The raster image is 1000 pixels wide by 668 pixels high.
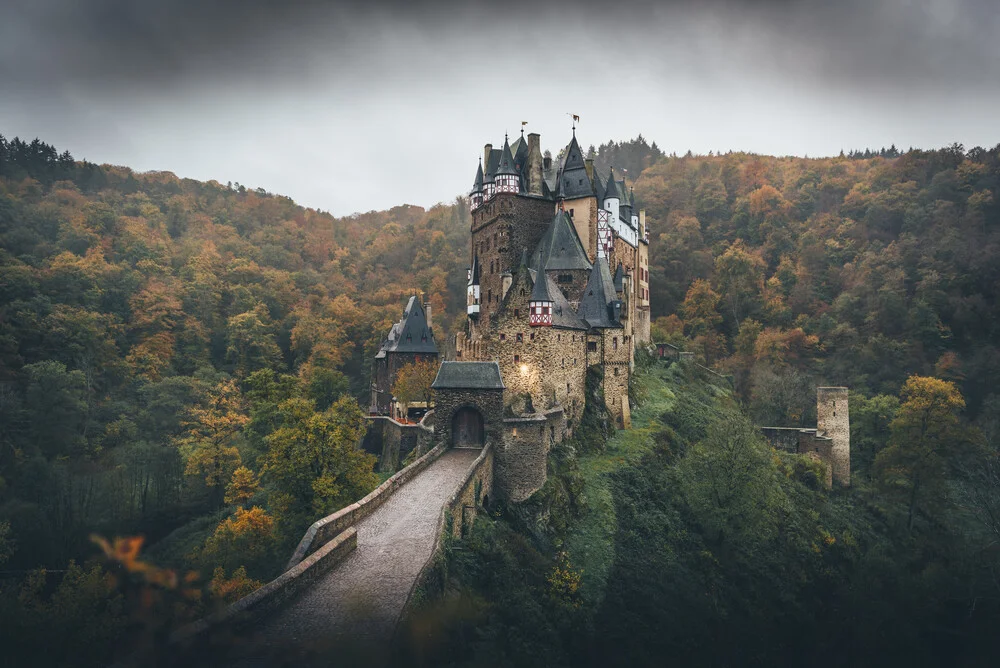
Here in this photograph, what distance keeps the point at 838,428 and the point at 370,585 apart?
33.8 meters

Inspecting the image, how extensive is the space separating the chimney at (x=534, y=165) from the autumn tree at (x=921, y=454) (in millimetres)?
25956

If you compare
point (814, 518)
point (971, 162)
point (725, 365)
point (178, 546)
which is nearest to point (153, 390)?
point (178, 546)

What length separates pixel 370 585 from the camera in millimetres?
12312

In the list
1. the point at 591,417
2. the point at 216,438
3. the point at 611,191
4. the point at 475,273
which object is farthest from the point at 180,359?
the point at 591,417

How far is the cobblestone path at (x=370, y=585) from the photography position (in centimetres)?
1033

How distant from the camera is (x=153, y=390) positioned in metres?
44.0

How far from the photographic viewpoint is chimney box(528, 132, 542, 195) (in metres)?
36.9

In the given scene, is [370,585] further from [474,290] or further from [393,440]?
[474,290]

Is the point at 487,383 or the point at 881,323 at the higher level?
the point at 881,323

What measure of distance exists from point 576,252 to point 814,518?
742 inches

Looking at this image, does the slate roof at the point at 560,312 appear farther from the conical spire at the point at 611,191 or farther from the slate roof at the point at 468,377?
the conical spire at the point at 611,191

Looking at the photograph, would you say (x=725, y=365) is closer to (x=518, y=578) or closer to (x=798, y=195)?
(x=798, y=195)

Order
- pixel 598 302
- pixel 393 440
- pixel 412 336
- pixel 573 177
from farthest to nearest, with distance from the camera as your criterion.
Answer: pixel 412 336 < pixel 573 177 < pixel 598 302 < pixel 393 440

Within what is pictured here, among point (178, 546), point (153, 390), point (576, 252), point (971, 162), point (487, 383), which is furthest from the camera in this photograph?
point (971, 162)
